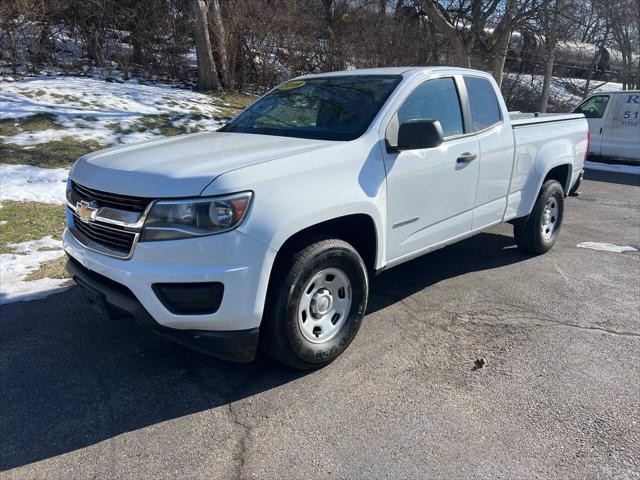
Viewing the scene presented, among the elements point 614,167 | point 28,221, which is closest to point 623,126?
point 614,167

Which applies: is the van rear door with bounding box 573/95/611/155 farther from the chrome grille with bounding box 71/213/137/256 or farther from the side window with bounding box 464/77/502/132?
the chrome grille with bounding box 71/213/137/256

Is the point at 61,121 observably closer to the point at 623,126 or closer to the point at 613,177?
the point at 613,177

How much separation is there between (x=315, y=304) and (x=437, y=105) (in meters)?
1.97

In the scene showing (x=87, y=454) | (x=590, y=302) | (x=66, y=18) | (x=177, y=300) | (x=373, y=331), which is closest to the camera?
(x=87, y=454)

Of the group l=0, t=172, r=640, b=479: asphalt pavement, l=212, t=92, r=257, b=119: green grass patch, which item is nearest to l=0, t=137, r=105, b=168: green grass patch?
l=212, t=92, r=257, b=119: green grass patch

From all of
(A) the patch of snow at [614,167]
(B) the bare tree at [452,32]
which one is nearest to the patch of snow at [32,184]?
(B) the bare tree at [452,32]

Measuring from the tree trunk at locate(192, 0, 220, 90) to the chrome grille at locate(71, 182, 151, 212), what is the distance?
11289mm

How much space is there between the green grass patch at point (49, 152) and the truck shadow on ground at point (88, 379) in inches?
170

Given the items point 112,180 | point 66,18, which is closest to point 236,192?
point 112,180

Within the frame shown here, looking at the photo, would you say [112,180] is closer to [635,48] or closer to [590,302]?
[590,302]

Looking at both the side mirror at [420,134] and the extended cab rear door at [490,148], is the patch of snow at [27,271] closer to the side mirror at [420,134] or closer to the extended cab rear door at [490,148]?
the side mirror at [420,134]

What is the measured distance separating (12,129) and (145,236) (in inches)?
310

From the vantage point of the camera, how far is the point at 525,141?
4.97 m

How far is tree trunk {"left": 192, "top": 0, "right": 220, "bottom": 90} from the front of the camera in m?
13.1
